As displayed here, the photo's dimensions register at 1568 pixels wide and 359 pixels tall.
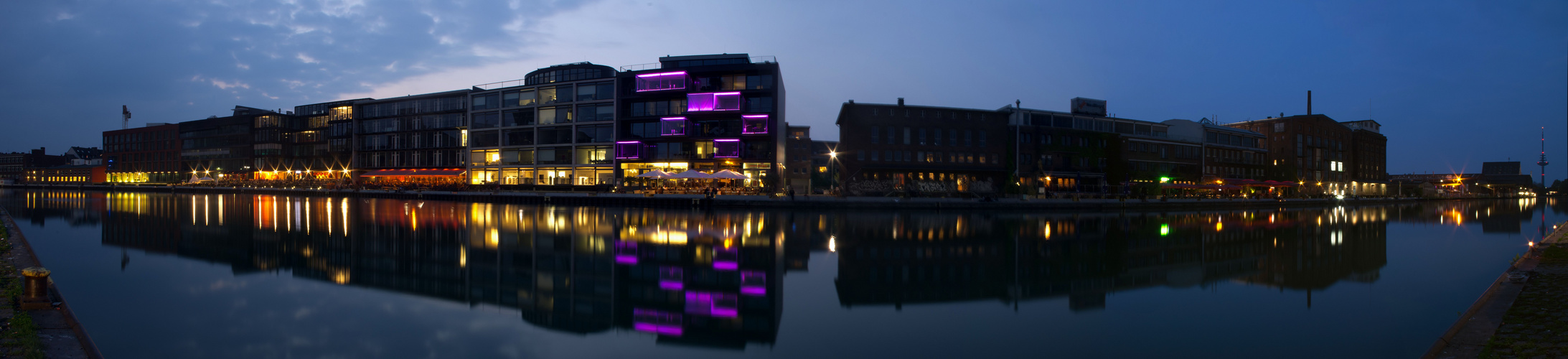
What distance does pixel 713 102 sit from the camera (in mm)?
57469

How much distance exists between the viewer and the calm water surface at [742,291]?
26.5 feet

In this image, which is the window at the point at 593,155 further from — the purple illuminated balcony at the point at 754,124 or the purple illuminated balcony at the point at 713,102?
the purple illuminated balcony at the point at 754,124

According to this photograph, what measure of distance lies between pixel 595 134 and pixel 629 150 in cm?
579

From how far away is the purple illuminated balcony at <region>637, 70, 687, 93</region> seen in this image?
5834 cm

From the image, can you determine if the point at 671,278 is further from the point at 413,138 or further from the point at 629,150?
the point at 413,138

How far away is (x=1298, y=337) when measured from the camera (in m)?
8.61

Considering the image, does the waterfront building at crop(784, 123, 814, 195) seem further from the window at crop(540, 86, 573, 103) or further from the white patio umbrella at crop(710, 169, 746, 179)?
the white patio umbrella at crop(710, 169, 746, 179)

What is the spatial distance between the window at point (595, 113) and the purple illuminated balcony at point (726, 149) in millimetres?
12120

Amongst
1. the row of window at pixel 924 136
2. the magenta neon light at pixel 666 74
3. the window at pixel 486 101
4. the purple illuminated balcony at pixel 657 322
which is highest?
the magenta neon light at pixel 666 74

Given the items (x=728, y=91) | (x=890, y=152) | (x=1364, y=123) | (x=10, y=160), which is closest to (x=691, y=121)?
(x=728, y=91)

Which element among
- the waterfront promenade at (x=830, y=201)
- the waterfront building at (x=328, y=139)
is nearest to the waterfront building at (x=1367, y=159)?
the waterfront promenade at (x=830, y=201)

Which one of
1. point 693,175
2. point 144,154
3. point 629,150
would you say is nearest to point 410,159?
point 629,150

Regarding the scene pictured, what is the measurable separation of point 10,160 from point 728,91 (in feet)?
538

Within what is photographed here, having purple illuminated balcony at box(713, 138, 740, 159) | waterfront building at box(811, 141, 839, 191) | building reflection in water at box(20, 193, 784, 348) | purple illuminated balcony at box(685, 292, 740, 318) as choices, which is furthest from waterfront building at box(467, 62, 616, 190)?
purple illuminated balcony at box(685, 292, 740, 318)
